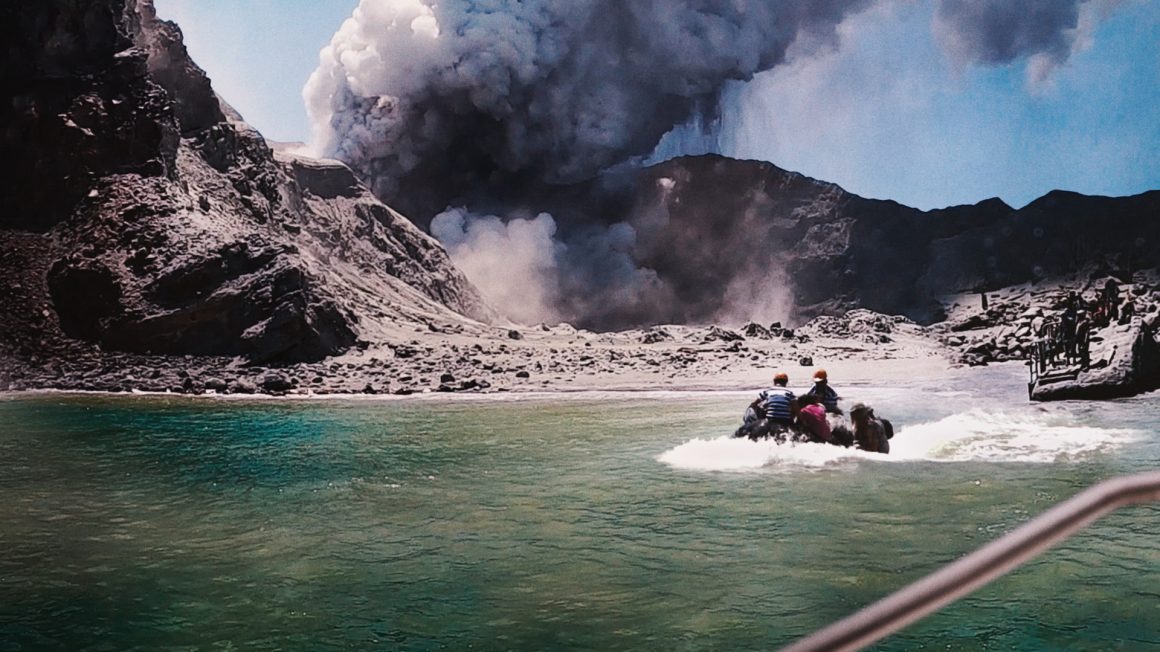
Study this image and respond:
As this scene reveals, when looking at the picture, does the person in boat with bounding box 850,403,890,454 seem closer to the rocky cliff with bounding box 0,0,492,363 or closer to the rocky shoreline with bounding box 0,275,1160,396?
the rocky shoreline with bounding box 0,275,1160,396

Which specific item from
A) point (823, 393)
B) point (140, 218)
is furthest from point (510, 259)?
point (823, 393)

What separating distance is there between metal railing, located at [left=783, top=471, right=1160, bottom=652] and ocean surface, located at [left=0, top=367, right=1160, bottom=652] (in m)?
6.41

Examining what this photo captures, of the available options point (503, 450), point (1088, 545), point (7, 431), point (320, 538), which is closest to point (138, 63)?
point (7, 431)

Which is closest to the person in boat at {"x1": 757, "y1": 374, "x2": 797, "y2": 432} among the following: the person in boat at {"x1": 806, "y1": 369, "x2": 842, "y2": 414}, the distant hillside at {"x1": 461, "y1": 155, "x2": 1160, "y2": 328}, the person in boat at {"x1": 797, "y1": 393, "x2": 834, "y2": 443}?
the person in boat at {"x1": 797, "y1": 393, "x2": 834, "y2": 443}

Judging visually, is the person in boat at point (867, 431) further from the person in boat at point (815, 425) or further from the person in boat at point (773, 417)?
the person in boat at point (773, 417)

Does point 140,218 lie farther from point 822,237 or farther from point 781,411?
point 822,237

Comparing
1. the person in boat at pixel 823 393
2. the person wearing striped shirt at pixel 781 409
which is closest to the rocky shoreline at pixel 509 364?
the person in boat at pixel 823 393

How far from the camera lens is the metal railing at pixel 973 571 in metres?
1.43

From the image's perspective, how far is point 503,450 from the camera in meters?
18.9

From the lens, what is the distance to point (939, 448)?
17500mm

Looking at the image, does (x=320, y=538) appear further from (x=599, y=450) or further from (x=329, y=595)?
(x=599, y=450)

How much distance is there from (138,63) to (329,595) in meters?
38.5

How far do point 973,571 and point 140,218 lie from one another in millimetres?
41143

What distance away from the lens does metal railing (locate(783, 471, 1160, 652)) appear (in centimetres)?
143
